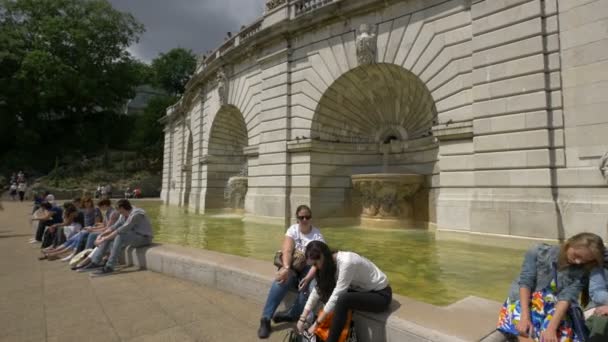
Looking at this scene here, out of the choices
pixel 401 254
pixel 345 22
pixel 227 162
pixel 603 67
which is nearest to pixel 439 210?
pixel 401 254

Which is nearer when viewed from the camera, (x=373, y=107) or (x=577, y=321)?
(x=577, y=321)

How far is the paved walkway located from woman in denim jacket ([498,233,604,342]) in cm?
214

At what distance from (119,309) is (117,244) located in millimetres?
2202

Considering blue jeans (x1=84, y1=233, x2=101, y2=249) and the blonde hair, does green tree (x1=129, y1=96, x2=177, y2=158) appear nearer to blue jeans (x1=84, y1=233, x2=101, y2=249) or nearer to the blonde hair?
blue jeans (x1=84, y1=233, x2=101, y2=249)

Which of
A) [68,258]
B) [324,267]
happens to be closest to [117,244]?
[68,258]

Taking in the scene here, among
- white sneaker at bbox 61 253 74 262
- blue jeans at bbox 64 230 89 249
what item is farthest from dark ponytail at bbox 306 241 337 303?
white sneaker at bbox 61 253 74 262

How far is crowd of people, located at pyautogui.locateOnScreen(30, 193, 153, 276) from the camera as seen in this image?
6.15m

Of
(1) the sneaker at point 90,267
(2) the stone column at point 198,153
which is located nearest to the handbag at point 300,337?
(1) the sneaker at point 90,267

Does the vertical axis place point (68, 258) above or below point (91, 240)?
below

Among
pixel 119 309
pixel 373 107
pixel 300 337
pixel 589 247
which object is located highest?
pixel 373 107

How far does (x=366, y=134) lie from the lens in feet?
44.9

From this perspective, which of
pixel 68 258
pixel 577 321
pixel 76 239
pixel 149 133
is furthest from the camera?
pixel 149 133

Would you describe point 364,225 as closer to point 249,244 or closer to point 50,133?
point 249,244

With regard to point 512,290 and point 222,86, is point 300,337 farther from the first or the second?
point 222,86
